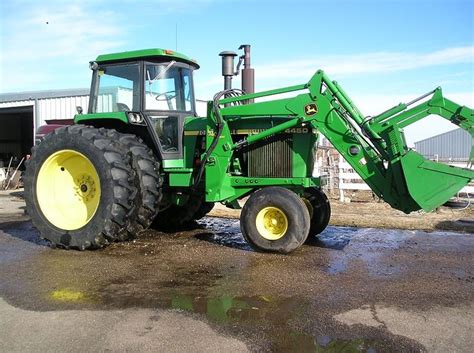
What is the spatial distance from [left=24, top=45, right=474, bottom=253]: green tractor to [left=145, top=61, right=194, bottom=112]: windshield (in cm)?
2

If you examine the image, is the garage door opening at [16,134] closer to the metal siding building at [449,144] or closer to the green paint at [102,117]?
Answer: the green paint at [102,117]

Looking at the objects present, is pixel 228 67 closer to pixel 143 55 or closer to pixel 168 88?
pixel 168 88

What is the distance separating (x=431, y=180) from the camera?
6.00 meters

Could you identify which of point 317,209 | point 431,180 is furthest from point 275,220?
point 431,180

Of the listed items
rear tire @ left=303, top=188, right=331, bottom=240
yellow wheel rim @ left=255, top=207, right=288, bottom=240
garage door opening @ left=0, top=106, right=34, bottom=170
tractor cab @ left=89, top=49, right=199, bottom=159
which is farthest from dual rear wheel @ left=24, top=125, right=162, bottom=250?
garage door opening @ left=0, top=106, right=34, bottom=170

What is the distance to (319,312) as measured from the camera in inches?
171

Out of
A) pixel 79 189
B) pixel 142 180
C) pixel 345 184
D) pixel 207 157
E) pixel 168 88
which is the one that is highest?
pixel 168 88

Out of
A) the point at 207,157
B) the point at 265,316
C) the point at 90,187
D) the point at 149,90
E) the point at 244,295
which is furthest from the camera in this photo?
the point at 90,187

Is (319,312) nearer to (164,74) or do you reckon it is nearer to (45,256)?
(45,256)

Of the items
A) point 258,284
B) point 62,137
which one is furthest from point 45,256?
point 258,284

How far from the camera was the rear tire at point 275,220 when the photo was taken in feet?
20.6

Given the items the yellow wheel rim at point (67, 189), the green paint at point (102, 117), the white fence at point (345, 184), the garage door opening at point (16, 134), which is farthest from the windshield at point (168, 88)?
the garage door opening at point (16, 134)

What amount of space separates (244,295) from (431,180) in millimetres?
2785

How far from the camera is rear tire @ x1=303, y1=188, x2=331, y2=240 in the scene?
295 inches
